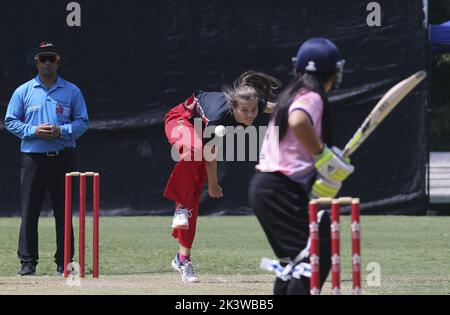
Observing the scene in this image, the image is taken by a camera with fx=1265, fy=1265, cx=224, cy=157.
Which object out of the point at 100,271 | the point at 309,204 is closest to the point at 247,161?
the point at 100,271

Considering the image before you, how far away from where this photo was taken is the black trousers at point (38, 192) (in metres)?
11.7

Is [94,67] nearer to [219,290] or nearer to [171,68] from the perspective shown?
[171,68]

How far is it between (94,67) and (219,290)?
9473mm

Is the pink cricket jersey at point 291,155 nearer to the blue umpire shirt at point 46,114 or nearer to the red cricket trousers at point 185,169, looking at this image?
the red cricket trousers at point 185,169

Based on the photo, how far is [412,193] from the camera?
18750mm

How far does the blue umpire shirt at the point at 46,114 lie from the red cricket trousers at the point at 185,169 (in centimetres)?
144

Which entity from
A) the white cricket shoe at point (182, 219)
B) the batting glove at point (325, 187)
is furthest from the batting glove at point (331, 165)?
the white cricket shoe at point (182, 219)

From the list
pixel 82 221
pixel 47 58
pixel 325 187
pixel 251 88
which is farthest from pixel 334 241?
pixel 47 58

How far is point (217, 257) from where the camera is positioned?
45.3ft

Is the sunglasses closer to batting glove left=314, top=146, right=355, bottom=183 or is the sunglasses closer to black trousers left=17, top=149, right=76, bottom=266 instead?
black trousers left=17, top=149, right=76, bottom=266

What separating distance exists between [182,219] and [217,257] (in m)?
3.28

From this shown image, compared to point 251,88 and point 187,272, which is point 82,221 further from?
point 251,88

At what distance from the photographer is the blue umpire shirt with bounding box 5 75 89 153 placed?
1166 cm

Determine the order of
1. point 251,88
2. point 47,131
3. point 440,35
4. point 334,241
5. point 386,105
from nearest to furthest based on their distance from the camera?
point 334,241, point 386,105, point 251,88, point 47,131, point 440,35
